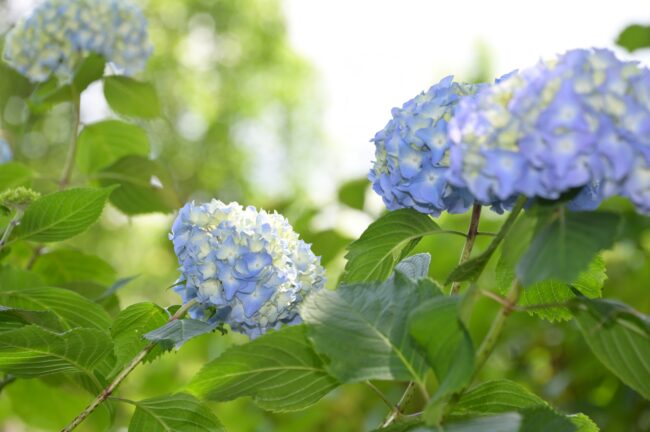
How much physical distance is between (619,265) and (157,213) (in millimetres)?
1903

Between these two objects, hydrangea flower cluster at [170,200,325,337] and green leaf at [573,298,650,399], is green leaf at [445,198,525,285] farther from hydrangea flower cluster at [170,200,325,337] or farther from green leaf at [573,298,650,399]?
hydrangea flower cluster at [170,200,325,337]

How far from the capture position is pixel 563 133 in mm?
563

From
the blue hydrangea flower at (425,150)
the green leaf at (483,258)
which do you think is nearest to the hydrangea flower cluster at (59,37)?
the blue hydrangea flower at (425,150)

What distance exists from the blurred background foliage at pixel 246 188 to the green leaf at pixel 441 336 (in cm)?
72

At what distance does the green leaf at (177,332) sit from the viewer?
72cm

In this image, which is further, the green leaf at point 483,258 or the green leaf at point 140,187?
the green leaf at point 140,187

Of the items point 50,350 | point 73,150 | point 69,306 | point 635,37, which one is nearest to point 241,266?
point 50,350

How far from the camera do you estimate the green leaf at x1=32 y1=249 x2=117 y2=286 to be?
1.33 metres

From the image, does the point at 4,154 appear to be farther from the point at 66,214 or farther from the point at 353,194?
the point at 353,194

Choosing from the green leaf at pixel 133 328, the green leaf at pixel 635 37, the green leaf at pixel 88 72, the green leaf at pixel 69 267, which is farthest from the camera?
the green leaf at pixel 635 37

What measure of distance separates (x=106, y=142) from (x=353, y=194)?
750 millimetres

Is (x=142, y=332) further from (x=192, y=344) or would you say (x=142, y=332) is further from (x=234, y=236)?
(x=192, y=344)

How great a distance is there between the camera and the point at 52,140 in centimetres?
1348

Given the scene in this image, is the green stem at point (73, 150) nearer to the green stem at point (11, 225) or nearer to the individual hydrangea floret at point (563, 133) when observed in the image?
the green stem at point (11, 225)
